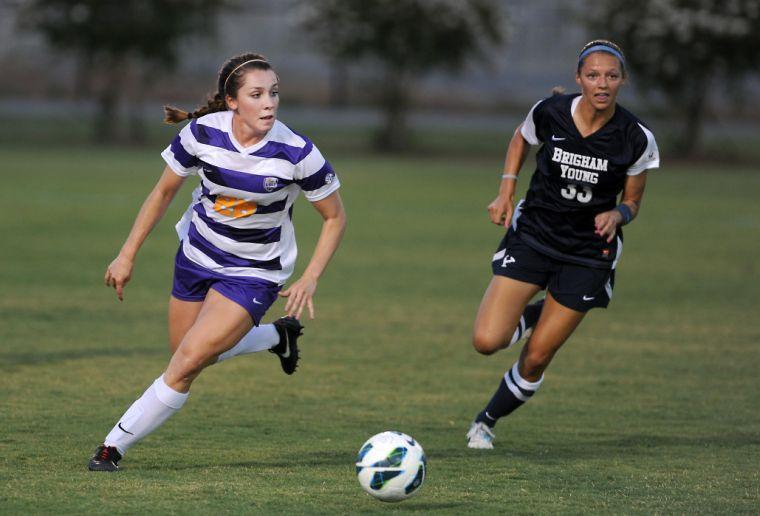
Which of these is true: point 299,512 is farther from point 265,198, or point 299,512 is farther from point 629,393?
point 629,393

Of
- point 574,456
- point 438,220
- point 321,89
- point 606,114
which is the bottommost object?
point 321,89

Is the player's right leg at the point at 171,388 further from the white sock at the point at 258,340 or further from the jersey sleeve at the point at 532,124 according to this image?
the jersey sleeve at the point at 532,124

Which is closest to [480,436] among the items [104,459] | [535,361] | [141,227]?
[535,361]

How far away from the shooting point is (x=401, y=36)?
36.5 m

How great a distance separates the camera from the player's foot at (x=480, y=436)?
22.4 ft

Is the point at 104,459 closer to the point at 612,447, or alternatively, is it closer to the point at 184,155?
the point at 184,155

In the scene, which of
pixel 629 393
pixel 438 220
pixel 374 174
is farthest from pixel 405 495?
pixel 374 174

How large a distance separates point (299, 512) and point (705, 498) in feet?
6.03

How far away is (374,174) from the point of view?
95.5 feet

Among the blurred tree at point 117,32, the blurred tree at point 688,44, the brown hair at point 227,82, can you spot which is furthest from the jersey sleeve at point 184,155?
the blurred tree at point 117,32

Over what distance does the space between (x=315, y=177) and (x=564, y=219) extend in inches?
59.8

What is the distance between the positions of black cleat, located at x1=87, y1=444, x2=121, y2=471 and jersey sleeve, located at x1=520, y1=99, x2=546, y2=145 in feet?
9.21

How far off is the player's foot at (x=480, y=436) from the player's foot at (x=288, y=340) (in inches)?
43.1

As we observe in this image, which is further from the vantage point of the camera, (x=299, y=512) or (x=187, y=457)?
(x=187, y=457)
